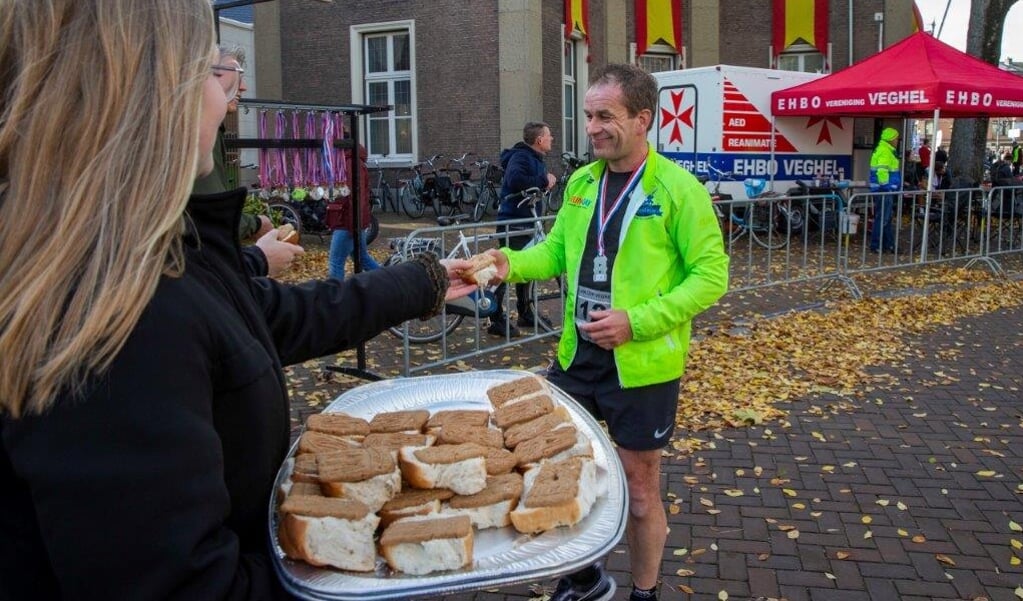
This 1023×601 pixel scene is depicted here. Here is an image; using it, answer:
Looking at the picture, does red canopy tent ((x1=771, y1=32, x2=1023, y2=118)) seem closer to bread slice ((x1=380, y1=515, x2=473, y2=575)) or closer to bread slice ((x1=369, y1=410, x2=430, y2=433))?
bread slice ((x1=369, y1=410, x2=430, y2=433))

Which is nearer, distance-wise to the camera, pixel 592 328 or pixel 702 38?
pixel 592 328

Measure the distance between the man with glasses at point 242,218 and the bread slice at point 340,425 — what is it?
0.36 meters

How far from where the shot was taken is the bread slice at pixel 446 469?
1.75 m

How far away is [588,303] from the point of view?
3133 mm

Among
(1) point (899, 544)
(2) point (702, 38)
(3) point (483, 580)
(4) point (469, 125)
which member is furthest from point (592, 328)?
(2) point (702, 38)

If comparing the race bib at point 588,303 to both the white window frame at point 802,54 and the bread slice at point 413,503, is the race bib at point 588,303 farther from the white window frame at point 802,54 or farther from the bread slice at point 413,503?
the white window frame at point 802,54

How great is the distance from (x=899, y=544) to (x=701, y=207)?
6.96 ft

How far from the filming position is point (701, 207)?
2.94 m

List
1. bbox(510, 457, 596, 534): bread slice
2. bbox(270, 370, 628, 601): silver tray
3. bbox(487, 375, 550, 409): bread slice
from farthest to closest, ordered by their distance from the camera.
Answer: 1. bbox(487, 375, 550, 409): bread slice
2. bbox(510, 457, 596, 534): bread slice
3. bbox(270, 370, 628, 601): silver tray

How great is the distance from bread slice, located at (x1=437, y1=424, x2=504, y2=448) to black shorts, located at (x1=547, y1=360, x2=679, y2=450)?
1068 mm

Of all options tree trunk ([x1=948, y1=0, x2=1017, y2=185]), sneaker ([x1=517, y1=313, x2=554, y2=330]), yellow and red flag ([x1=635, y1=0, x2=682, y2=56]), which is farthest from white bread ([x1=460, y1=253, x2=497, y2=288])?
yellow and red flag ([x1=635, y1=0, x2=682, y2=56])

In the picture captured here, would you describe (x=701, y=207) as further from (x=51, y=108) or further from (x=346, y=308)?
(x=51, y=108)

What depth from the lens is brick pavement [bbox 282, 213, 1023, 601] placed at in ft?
12.1

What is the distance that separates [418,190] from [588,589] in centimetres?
1717
